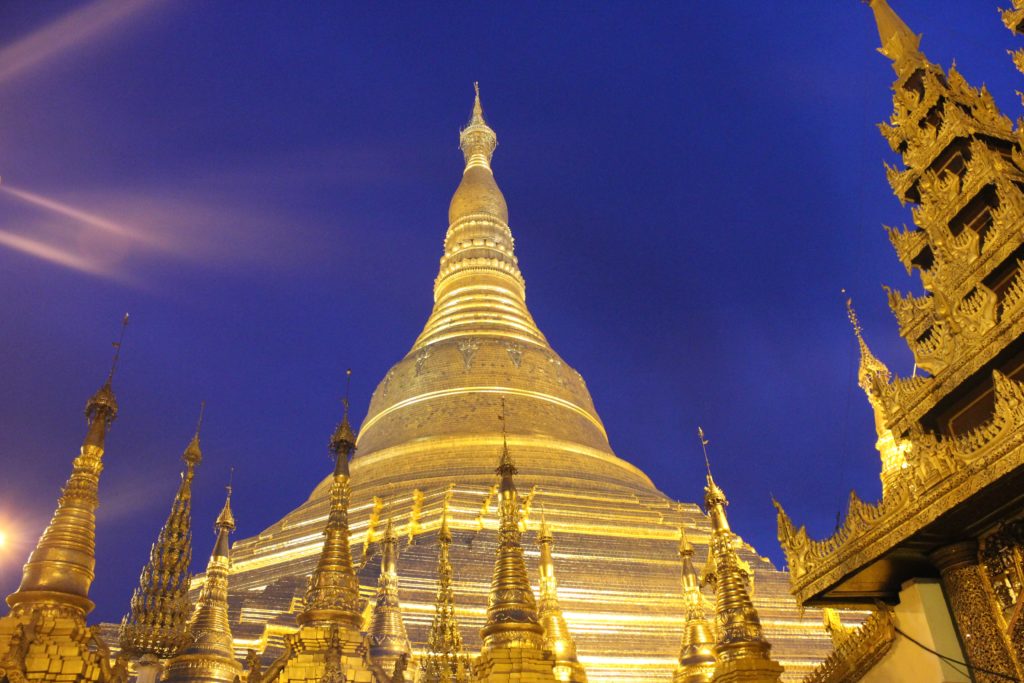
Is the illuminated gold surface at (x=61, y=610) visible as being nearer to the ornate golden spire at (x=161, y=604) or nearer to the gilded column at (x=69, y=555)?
the gilded column at (x=69, y=555)

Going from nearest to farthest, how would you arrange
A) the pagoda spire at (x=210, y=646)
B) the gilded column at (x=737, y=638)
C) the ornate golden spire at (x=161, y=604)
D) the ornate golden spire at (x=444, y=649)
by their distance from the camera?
the ornate golden spire at (x=161, y=604), the gilded column at (x=737, y=638), the ornate golden spire at (x=444, y=649), the pagoda spire at (x=210, y=646)

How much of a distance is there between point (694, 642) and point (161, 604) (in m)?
8.15

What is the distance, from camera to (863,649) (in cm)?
682

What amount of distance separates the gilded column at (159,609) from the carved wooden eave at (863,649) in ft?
20.2

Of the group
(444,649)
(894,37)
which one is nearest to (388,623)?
(444,649)

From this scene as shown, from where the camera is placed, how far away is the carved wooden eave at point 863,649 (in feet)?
22.1

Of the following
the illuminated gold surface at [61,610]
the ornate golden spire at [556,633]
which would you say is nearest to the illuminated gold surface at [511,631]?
the illuminated gold surface at [61,610]

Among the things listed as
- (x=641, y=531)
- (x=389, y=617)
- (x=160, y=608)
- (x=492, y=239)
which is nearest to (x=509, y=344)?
(x=492, y=239)

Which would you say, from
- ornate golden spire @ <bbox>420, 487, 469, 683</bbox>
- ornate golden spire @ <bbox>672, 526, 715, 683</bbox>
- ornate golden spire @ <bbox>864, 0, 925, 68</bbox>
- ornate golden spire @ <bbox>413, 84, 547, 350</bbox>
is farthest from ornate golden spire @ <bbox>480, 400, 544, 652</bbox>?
ornate golden spire @ <bbox>413, 84, 547, 350</bbox>

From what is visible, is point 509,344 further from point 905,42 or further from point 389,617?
point 905,42

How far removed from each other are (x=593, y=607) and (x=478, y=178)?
22585 mm

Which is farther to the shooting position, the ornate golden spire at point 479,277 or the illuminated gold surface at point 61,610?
the ornate golden spire at point 479,277

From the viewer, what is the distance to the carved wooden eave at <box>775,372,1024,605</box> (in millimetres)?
5473

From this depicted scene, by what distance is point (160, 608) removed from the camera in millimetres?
7746
